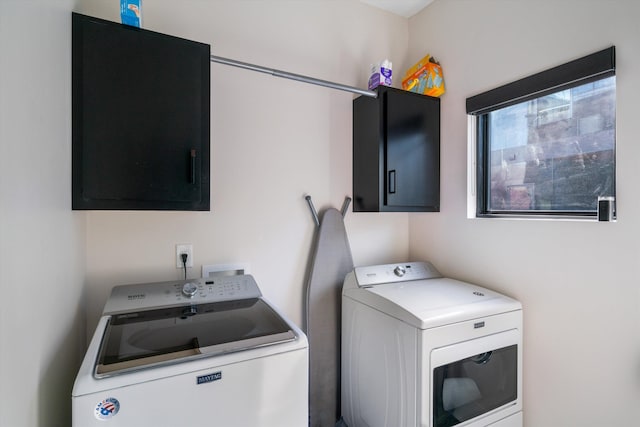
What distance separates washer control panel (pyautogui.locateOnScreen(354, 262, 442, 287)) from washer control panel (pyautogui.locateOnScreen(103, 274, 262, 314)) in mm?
632

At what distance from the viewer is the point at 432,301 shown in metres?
1.47

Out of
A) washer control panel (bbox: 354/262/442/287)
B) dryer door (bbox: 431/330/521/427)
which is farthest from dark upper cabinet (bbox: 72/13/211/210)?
dryer door (bbox: 431/330/521/427)

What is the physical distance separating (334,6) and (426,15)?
0.68 m

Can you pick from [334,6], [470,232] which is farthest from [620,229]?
[334,6]

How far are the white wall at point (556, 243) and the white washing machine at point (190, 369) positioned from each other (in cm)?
126

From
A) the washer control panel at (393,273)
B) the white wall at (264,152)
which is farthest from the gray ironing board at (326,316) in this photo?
the washer control panel at (393,273)

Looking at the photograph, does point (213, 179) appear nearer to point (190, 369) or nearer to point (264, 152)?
point (264, 152)

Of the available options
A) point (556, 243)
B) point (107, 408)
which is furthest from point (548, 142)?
point (107, 408)

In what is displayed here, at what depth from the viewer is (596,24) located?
127 centimetres

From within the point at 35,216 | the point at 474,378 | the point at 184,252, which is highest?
the point at 35,216

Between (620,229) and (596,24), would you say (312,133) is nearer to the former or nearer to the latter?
(596,24)

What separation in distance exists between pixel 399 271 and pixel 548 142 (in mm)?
1066

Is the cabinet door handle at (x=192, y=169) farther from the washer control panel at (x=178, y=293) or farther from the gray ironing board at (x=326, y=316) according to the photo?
the gray ironing board at (x=326, y=316)

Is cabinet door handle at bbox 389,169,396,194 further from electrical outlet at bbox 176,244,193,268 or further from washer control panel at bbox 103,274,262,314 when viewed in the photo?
electrical outlet at bbox 176,244,193,268
